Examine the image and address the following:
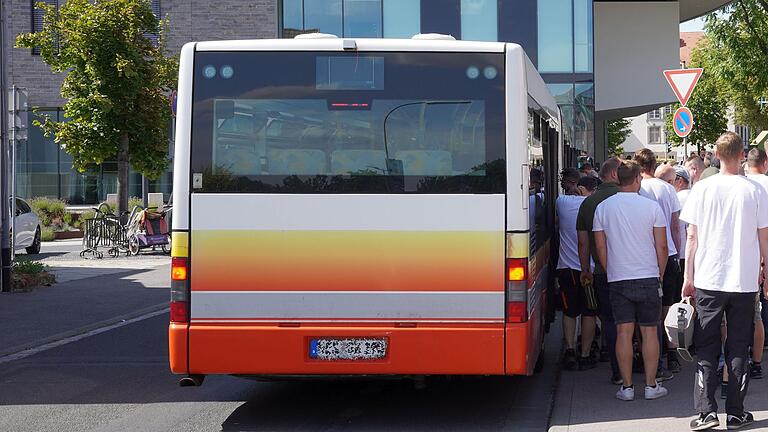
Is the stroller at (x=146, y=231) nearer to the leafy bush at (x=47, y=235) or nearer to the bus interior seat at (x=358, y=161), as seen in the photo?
the leafy bush at (x=47, y=235)

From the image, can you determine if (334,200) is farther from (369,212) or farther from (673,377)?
(673,377)

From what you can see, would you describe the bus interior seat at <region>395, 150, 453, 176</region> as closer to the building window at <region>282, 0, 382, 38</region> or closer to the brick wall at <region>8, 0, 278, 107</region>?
the building window at <region>282, 0, 382, 38</region>

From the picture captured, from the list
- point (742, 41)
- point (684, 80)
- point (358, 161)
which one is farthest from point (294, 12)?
point (358, 161)

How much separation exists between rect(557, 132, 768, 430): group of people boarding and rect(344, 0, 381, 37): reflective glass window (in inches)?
1007

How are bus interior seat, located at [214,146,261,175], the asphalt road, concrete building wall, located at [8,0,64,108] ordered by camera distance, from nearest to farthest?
bus interior seat, located at [214,146,261,175], the asphalt road, concrete building wall, located at [8,0,64,108]

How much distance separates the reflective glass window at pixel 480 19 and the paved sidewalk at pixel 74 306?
17.8 m

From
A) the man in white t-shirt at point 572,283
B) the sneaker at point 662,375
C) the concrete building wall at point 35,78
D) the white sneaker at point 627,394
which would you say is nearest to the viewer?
the white sneaker at point 627,394

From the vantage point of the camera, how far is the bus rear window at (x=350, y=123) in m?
7.60

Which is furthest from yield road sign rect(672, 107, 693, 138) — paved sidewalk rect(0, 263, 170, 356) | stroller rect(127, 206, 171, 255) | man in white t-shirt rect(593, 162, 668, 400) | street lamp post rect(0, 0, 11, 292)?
stroller rect(127, 206, 171, 255)

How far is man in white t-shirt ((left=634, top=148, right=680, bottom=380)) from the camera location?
957cm

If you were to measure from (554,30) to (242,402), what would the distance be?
94.0 feet

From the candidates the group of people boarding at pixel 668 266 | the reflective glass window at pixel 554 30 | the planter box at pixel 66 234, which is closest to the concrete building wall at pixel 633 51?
the reflective glass window at pixel 554 30

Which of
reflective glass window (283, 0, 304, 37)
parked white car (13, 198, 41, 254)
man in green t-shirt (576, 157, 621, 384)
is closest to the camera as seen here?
man in green t-shirt (576, 157, 621, 384)

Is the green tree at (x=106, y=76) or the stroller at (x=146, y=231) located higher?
the green tree at (x=106, y=76)
